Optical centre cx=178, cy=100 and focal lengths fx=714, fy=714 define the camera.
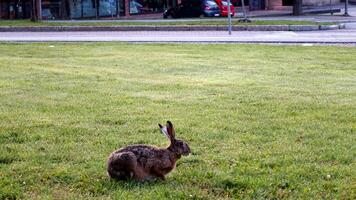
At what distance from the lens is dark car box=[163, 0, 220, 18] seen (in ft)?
133

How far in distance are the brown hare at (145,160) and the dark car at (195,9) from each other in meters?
35.4

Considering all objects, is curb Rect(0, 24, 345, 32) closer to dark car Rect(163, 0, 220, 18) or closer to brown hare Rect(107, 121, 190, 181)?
dark car Rect(163, 0, 220, 18)

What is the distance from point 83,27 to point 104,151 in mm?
23931

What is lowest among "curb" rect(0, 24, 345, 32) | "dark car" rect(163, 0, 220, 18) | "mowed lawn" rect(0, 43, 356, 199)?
"mowed lawn" rect(0, 43, 356, 199)

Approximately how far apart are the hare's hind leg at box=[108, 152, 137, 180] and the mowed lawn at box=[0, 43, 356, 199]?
75 mm

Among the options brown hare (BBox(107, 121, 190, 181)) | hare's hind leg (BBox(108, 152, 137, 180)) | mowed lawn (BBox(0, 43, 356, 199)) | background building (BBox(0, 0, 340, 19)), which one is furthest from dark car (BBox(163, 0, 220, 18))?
hare's hind leg (BBox(108, 152, 137, 180))

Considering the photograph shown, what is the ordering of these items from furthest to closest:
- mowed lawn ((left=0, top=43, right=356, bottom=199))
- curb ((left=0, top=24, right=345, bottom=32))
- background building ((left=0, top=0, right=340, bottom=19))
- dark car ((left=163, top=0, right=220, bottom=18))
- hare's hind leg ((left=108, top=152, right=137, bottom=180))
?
1. background building ((left=0, top=0, right=340, bottom=19))
2. dark car ((left=163, top=0, right=220, bottom=18))
3. curb ((left=0, top=24, right=345, bottom=32))
4. mowed lawn ((left=0, top=43, right=356, bottom=199))
5. hare's hind leg ((left=108, top=152, right=137, bottom=180))

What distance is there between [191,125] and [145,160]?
7.60 feet

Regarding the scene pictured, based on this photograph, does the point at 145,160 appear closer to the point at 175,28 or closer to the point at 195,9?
the point at 175,28

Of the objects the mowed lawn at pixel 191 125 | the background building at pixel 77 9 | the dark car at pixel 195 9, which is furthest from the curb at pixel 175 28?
the dark car at pixel 195 9

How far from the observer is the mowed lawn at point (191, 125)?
5311 mm

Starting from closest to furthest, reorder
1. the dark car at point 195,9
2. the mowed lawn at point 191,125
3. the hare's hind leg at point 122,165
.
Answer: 1. the hare's hind leg at point 122,165
2. the mowed lawn at point 191,125
3. the dark car at point 195,9

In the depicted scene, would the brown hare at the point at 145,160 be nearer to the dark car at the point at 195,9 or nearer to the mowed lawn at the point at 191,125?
the mowed lawn at the point at 191,125

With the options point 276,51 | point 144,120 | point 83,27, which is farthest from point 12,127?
point 83,27
